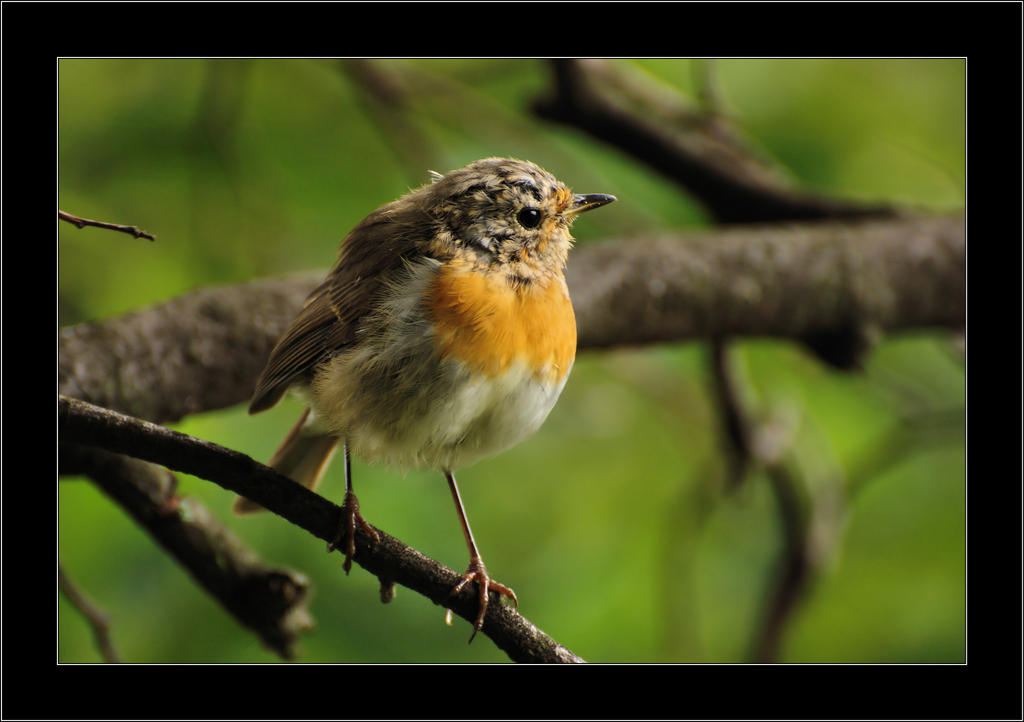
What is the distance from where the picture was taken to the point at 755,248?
3.57 metres

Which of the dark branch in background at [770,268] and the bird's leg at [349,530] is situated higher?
the dark branch in background at [770,268]

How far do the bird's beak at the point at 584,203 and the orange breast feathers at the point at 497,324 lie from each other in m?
0.25

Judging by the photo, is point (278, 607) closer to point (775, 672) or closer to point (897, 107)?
point (775, 672)

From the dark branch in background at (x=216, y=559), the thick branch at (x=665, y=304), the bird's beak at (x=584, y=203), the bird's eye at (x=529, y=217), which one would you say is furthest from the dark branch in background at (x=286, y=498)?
the bird's beak at (x=584, y=203)

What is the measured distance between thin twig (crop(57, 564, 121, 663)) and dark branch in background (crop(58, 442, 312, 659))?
232 mm

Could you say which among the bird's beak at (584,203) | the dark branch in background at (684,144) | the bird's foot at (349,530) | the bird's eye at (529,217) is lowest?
the bird's foot at (349,530)

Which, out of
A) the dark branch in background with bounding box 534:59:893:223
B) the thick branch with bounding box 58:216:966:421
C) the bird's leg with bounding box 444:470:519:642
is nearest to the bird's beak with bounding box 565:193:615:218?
the bird's leg with bounding box 444:470:519:642

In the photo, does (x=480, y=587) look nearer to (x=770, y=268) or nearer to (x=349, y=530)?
(x=349, y=530)

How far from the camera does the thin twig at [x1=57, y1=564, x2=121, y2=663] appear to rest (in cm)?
221

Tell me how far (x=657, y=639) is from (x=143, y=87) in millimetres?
2576

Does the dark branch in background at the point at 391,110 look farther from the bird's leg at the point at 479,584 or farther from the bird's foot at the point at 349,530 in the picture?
the bird's foot at the point at 349,530

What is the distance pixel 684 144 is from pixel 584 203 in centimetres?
189

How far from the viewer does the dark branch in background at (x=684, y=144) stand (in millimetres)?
3826

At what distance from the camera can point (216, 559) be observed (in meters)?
2.44
